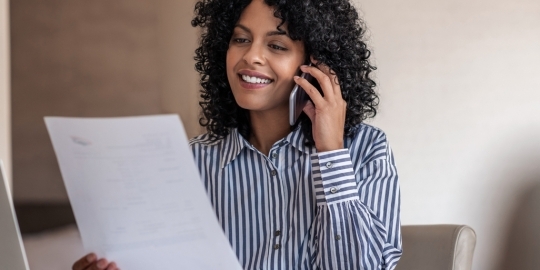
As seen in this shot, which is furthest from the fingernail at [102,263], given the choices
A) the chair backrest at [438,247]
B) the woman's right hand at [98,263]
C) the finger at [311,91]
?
the chair backrest at [438,247]

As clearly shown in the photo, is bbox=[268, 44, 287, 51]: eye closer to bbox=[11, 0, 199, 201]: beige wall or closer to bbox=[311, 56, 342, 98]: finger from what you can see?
bbox=[311, 56, 342, 98]: finger

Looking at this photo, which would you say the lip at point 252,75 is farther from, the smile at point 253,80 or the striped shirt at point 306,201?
the striped shirt at point 306,201

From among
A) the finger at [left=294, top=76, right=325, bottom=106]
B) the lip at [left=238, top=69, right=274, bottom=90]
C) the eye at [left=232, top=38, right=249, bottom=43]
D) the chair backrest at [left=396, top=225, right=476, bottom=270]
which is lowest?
the chair backrest at [left=396, top=225, right=476, bottom=270]

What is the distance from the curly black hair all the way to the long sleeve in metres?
0.14

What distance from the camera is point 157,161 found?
73 centimetres

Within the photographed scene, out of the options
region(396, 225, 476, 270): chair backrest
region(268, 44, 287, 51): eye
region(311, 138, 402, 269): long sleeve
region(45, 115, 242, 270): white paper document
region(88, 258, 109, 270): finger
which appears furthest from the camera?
region(396, 225, 476, 270): chair backrest

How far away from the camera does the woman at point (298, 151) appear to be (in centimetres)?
110

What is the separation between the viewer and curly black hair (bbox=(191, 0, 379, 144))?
1190 mm

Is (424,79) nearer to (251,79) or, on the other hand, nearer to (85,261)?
(251,79)

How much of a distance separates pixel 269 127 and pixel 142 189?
0.54 metres

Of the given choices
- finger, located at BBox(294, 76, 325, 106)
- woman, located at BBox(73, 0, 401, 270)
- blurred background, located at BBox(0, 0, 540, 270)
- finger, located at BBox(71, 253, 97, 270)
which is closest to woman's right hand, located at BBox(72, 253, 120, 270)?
finger, located at BBox(71, 253, 97, 270)

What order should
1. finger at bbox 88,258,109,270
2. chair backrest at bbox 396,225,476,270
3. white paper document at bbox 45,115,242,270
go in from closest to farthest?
white paper document at bbox 45,115,242,270 → finger at bbox 88,258,109,270 → chair backrest at bbox 396,225,476,270

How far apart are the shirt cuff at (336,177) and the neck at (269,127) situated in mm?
172

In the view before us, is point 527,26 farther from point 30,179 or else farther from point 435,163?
point 30,179
